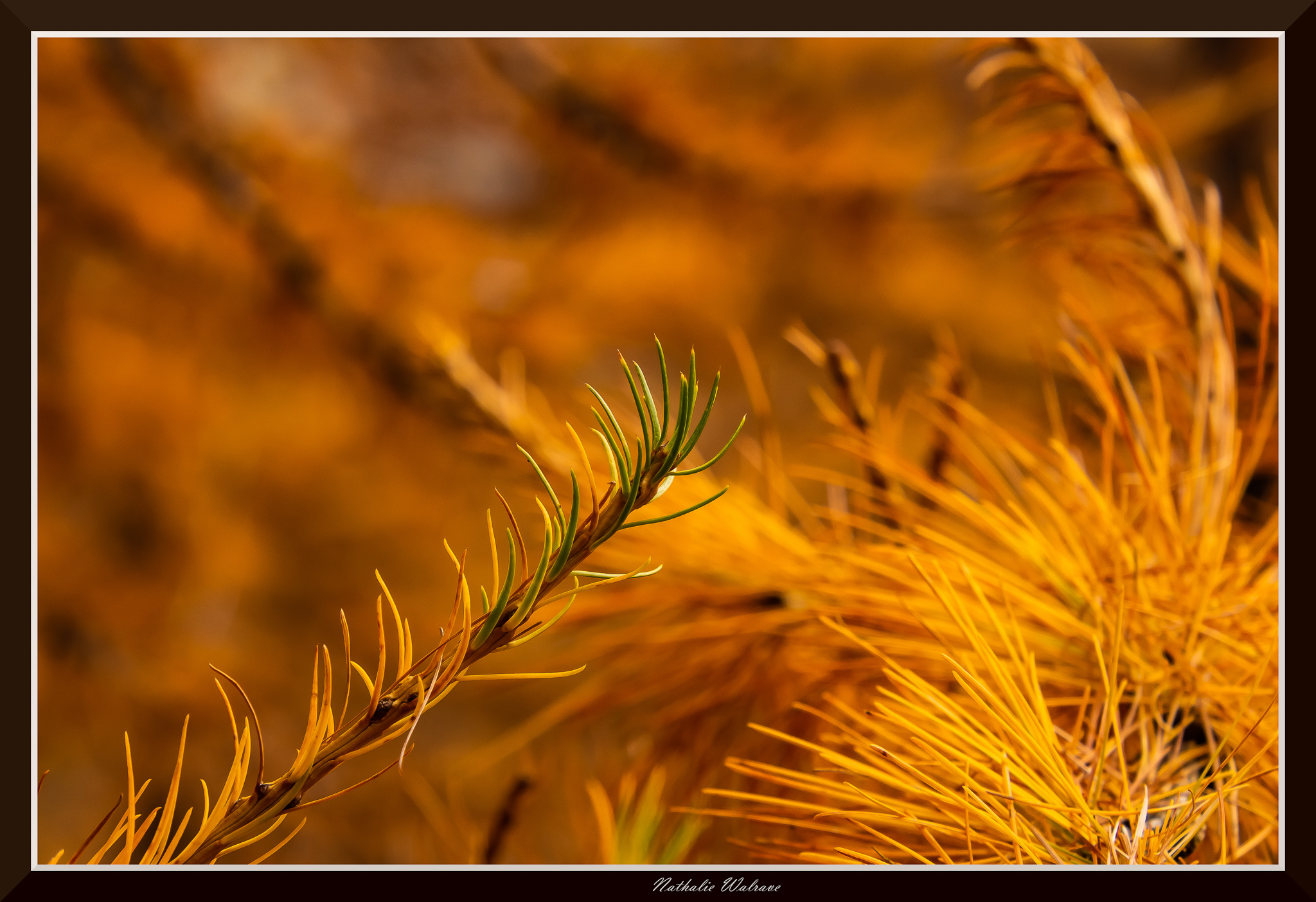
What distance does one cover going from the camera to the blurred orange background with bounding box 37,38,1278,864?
441 mm

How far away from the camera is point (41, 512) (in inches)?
12.2

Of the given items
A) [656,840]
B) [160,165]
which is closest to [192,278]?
[160,165]

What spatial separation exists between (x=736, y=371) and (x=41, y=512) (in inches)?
18.3

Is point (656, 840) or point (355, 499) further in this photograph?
point (355, 499)

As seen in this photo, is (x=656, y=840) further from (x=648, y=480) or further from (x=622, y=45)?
(x=622, y=45)

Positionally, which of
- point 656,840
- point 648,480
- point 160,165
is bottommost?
point 656,840

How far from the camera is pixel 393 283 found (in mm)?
523

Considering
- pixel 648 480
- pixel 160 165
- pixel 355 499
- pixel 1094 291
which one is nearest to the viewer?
pixel 648 480

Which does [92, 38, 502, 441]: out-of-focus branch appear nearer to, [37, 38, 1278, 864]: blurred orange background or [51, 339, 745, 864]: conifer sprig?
[37, 38, 1278, 864]: blurred orange background
